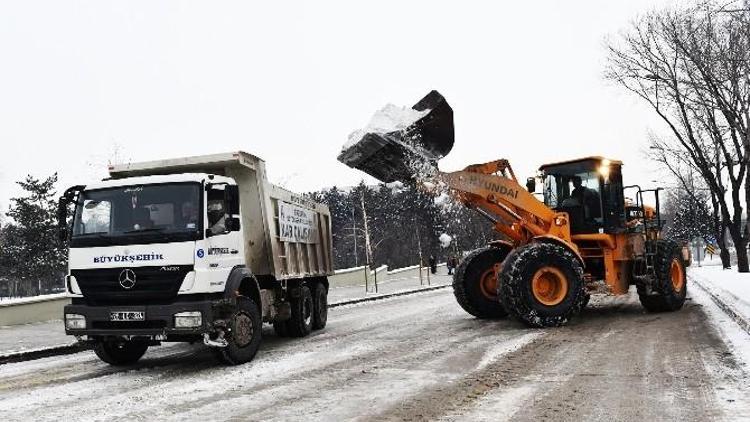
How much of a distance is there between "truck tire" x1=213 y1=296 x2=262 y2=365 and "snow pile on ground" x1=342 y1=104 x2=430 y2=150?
341cm

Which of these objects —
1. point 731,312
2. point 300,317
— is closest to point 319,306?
point 300,317

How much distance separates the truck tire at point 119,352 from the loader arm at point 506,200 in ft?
18.4

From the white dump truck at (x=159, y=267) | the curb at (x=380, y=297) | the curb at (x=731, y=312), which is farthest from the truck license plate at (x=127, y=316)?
the curb at (x=380, y=297)

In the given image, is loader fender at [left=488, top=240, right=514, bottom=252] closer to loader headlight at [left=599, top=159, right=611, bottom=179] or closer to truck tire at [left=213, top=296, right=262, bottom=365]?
loader headlight at [left=599, top=159, right=611, bottom=179]

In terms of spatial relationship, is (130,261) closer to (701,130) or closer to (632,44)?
(632,44)

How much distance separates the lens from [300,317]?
11.7 m

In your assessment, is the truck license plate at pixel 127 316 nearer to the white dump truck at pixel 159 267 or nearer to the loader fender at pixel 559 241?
the white dump truck at pixel 159 267

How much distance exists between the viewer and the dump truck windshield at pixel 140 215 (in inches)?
318

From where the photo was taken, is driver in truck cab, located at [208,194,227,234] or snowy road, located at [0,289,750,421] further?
driver in truck cab, located at [208,194,227,234]

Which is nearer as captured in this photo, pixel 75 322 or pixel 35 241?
pixel 75 322

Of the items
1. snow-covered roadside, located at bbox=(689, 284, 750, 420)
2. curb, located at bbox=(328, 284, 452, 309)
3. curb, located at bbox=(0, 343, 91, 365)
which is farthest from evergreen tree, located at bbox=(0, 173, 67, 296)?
snow-covered roadside, located at bbox=(689, 284, 750, 420)

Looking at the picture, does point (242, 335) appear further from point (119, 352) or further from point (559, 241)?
point (559, 241)

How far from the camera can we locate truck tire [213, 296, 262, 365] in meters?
8.34

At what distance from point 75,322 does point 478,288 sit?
7.42 m
